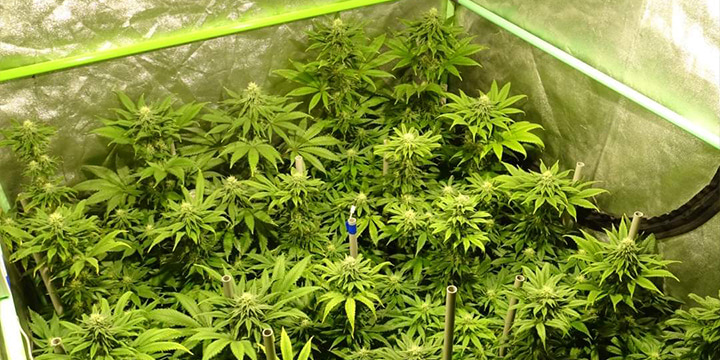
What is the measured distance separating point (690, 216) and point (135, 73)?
10.2 ft

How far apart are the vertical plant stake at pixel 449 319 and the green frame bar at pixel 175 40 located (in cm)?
226

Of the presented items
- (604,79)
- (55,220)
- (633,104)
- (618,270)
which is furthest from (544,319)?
(55,220)

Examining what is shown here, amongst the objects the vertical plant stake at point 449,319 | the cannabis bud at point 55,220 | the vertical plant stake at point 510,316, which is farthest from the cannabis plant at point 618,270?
the cannabis bud at point 55,220

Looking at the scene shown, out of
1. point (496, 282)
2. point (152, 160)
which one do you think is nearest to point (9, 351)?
point (152, 160)

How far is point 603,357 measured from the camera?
Result: 2811 millimetres

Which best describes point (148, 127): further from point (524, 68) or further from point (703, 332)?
point (703, 332)

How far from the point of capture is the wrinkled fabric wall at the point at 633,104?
2.72 meters

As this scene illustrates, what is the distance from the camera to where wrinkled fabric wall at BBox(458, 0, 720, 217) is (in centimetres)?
271

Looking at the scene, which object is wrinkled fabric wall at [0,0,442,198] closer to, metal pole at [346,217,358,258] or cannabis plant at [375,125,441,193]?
cannabis plant at [375,125,441,193]

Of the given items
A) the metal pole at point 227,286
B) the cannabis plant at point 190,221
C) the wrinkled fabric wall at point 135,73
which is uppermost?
the wrinkled fabric wall at point 135,73

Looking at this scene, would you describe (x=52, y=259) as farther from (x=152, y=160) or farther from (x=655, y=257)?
(x=655, y=257)

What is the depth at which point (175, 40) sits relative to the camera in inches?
142

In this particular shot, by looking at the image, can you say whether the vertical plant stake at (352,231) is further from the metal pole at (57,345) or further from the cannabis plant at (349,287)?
the metal pole at (57,345)

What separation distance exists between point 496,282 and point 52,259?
7.19 ft
